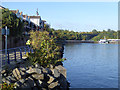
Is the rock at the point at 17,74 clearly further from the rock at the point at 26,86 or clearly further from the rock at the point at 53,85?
the rock at the point at 53,85

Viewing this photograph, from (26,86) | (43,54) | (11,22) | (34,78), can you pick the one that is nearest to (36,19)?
(11,22)

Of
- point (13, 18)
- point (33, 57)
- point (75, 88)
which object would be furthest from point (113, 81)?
point (13, 18)

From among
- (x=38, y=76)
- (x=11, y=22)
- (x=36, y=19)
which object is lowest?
(x=38, y=76)

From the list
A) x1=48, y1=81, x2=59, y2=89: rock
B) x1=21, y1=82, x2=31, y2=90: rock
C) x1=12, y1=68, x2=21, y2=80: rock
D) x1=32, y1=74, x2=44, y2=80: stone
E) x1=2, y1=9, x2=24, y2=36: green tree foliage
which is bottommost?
x1=48, y1=81, x2=59, y2=89: rock

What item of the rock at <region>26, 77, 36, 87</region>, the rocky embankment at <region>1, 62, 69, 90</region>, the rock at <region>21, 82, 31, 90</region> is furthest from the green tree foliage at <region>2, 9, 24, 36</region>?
the rock at <region>21, 82, 31, 90</region>

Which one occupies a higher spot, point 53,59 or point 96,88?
point 53,59

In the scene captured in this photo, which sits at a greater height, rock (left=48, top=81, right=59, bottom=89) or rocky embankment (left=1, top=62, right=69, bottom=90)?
rocky embankment (left=1, top=62, right=69, bottom=90)

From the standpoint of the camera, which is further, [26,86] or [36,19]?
[36,19]

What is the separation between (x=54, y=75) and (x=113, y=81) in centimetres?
780

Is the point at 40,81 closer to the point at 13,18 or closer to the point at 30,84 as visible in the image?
the point at 30,84

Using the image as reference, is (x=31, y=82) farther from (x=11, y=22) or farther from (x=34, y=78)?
(x=11, y=22)

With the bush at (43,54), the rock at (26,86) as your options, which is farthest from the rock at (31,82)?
the bush at (43,54)

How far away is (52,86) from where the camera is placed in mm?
10562

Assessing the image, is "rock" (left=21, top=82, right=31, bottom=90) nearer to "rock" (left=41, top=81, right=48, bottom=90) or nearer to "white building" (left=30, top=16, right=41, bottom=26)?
"rock" (left=41, top=81, right=48, bottom=90)
